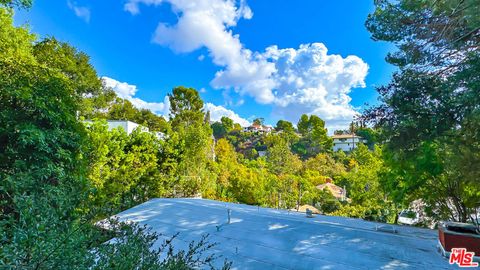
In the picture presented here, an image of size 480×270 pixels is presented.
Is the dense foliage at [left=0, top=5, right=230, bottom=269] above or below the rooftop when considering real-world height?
above

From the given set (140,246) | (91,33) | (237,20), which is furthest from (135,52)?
(140,246)

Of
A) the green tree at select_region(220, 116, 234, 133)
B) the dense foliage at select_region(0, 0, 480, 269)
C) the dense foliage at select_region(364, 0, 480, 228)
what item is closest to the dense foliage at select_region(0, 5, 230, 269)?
the dense foliage at select_region(0, 0, 480, 269)

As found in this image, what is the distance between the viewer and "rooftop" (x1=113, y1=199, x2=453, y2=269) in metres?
3.74

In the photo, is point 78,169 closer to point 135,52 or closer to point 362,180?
point 135,52

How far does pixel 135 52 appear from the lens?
1669 centimetres

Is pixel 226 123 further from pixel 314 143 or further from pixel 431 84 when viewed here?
pixel 431 84

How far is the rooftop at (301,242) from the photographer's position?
147 inches

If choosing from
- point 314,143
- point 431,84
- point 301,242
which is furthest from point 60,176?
point 314,143

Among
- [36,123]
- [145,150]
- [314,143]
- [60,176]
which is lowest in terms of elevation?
[60,176]

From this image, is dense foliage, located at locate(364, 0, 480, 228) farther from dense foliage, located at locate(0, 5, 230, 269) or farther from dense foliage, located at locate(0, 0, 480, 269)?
dense foliage, located at locate(0, 5, 230, 269)

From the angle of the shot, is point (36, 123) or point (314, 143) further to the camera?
point (314, 143)

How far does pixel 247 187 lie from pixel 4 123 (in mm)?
15557

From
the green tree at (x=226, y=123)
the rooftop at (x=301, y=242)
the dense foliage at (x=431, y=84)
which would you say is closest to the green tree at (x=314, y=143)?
the green tree at (x=226, y=123)

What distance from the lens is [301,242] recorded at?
4.47 meters
